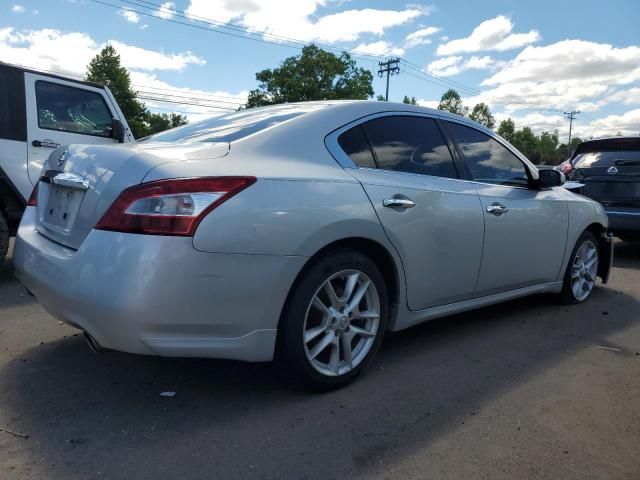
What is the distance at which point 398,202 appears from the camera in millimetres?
3053

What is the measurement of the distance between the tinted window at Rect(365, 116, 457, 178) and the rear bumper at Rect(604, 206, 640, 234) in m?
4.66

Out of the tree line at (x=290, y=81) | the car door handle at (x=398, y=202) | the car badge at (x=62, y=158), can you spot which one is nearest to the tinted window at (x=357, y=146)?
the car door handle at (x=398, y=202)

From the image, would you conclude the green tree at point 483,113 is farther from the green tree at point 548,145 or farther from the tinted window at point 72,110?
the tinted window at point 72,110

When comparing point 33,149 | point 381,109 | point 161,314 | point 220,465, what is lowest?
point 220,465

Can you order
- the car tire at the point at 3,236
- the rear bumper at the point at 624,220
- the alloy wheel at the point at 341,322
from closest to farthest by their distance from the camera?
the alloy wheel at the point at 341,322, the car tire at the point at 3,236, the rear bumper at the point at 624,220

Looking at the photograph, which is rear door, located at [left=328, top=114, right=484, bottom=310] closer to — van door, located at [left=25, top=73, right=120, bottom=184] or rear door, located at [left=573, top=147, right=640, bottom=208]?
van door, located at [left=25, top=73, right=120, bottom=184]

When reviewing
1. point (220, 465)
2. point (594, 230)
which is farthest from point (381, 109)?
point (594, 230)

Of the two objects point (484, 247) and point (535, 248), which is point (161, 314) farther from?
point (535, 248)

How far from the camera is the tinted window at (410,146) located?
3.24m

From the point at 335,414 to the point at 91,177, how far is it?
5.48ft

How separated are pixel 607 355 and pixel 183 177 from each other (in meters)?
3.06

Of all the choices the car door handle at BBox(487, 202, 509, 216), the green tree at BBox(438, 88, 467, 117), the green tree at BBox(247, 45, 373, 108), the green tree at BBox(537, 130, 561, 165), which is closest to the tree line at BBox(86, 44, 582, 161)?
the green tree at BBox(247, 45, 373, 108)

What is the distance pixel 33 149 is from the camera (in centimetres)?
547

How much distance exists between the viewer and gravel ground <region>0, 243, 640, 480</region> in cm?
223
